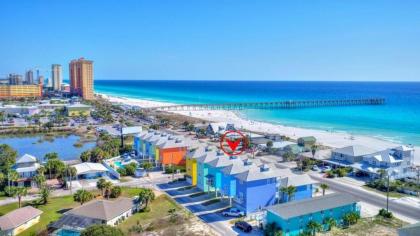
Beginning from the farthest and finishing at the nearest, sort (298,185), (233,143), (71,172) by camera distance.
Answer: (233,143) < (71,172) < (298,185)

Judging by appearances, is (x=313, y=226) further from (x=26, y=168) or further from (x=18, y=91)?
(x=18, y=91)

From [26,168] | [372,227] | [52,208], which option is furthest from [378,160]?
[26,168]

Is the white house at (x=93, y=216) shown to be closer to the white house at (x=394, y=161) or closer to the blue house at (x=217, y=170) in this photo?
the blue house at (x=217, y=170)

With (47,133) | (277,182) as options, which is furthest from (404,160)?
(47,133)

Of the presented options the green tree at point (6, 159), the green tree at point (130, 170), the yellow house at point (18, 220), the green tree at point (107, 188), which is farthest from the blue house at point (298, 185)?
the green tree at point (6, 159)

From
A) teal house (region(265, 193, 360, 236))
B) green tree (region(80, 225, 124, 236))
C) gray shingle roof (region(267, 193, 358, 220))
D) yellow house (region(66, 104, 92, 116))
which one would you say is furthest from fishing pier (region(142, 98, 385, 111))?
green tree (region(80, 225, 124, 236))

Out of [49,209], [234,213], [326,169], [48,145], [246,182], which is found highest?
[246,182]

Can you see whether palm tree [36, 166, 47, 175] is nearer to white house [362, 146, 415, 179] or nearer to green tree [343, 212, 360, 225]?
green tree [343, 212, 360, 225]
